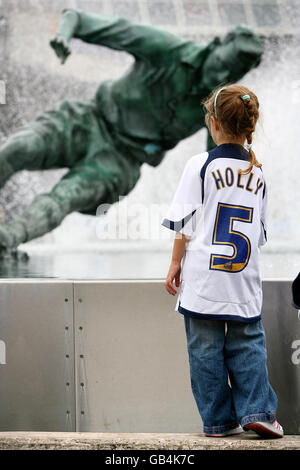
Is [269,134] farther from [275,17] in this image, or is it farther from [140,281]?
[140,281]

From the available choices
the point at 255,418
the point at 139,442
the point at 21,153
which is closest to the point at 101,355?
the point at 139,442

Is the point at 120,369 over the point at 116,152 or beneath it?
beneath

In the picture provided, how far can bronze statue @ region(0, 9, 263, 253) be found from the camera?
2.41 meters

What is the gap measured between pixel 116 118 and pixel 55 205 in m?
0.44

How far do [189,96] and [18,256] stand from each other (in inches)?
36.9

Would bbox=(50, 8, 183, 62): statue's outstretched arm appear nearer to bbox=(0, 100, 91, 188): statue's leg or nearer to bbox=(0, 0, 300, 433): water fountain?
bbox=(0, 0, 300, 433): water fountain

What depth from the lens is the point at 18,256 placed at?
238cm

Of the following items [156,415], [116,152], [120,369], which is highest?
[116,152]

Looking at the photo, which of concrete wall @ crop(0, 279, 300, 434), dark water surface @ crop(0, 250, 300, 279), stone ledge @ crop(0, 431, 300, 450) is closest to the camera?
stone ledge @ crop(0, 431, 300, 450)

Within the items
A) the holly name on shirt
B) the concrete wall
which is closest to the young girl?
the holly name on shirt

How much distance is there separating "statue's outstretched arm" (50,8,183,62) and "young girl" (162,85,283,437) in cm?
125

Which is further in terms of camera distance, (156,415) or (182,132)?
(182,132)

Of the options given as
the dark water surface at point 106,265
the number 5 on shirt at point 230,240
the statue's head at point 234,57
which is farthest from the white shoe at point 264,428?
the statue's head at point 234,57
